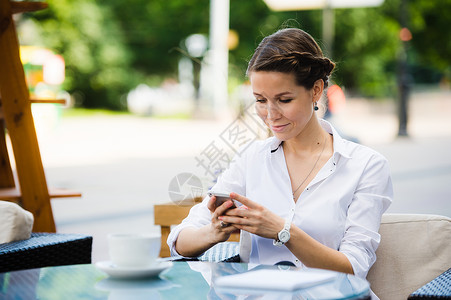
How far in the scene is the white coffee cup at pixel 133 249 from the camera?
186 cm

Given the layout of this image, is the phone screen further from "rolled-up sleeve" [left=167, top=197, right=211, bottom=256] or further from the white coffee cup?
the white coffee cup

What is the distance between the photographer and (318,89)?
2646 mm

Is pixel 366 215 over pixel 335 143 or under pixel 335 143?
under

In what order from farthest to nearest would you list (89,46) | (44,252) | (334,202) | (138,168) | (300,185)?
(89,46)
(138,168)
(44,252)
(300,185)
(334,202)

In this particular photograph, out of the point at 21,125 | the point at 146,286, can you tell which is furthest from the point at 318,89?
the point at 21,125

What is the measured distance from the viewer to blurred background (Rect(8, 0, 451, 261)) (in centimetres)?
977

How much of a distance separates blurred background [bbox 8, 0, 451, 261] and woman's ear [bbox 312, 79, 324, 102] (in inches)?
53.4

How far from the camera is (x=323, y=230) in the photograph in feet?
8.07

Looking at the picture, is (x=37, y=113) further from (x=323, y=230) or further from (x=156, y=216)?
(x=323, y=230)

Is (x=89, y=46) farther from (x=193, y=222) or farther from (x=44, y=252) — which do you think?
(x=193, y=222)

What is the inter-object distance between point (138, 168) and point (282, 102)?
34.7 feet

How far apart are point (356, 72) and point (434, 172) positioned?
28.1 metres

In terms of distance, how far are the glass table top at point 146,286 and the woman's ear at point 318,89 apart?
0.76m

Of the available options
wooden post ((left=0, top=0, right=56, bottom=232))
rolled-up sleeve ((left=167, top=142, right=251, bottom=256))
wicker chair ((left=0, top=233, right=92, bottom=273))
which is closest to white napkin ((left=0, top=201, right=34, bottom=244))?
wicker chair ((left=0, top=233, right=92, bottom=273))
